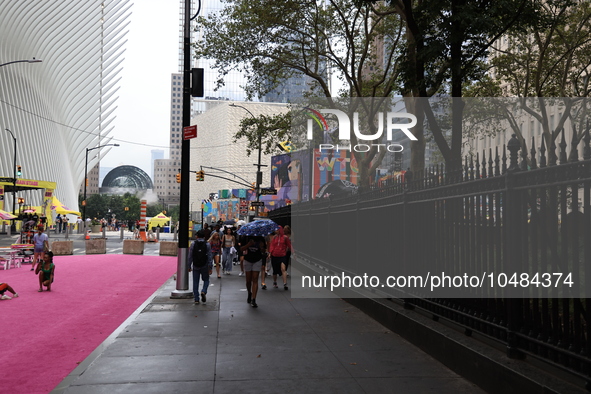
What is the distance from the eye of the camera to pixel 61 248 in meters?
34.2

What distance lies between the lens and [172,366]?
770 centimetres

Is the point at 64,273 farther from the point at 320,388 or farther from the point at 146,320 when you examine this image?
the point at 320,388

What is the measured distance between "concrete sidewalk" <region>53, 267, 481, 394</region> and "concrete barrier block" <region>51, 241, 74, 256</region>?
76.4 ft

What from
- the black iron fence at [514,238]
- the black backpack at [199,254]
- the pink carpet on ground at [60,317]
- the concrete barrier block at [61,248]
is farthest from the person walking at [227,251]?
the concrete barrier block at [61,248]

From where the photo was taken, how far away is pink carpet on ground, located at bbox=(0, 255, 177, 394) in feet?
26.3

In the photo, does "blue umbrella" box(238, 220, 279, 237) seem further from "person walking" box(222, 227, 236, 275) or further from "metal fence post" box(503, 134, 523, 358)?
"metal fence post" box(503, 134, 523, 358)

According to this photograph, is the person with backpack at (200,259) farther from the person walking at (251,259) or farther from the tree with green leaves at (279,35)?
the tree with green leaves at (279,35)

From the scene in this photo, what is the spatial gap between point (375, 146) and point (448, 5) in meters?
16.1

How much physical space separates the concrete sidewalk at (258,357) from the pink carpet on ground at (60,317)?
1.63 feet

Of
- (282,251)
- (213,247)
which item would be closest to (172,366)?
(282,251)

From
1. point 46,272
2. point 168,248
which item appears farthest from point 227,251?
point 168,248

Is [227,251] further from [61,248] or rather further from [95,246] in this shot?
[61,248]

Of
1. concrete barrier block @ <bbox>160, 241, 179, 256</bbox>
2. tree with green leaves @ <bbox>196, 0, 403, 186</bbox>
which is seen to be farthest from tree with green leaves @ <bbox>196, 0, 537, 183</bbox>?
concrete barrier block @ <bbox>160, 241, 179, 256</bbox>

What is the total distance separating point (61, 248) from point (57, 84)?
238ft
